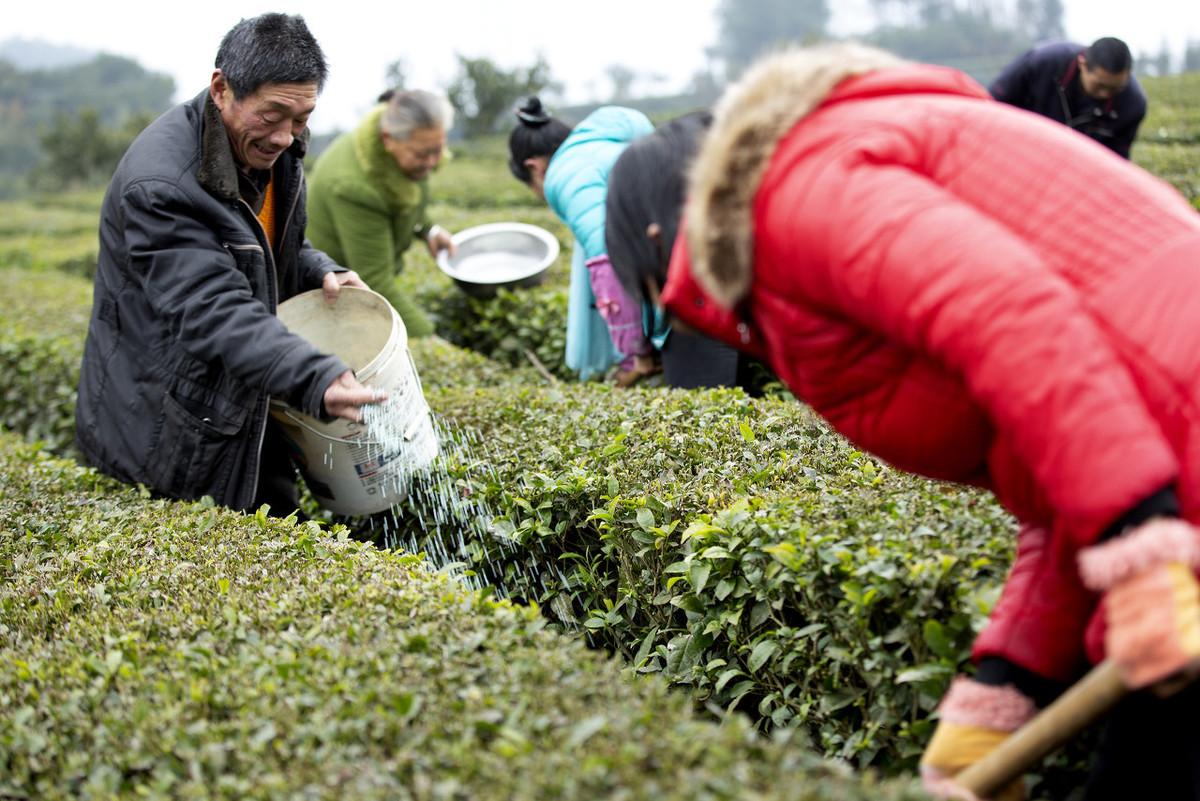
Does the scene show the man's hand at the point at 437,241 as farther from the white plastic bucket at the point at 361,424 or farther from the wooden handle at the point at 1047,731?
the wooden handle at the point at 1047,731

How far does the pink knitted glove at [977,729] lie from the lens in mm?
1915

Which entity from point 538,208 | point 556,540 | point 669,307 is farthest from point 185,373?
point 538,208

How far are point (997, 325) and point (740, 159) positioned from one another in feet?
1.58

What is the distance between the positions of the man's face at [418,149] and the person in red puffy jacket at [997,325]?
4.07 meters

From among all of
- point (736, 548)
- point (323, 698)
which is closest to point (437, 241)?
point (736, 548)

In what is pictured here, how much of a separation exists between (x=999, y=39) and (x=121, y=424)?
68.7 meters

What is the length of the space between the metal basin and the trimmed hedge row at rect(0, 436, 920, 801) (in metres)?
4.13

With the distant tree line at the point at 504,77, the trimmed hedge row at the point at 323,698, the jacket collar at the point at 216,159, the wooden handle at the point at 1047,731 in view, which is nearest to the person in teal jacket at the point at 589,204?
the jacket collar at the point at 216,159

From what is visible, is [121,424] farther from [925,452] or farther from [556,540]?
[925,452]

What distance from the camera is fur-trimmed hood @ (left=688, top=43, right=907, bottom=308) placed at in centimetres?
177

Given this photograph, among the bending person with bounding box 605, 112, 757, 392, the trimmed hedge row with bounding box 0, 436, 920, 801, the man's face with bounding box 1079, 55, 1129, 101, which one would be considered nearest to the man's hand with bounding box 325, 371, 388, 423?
the trimmed hedge row with bounding box 0, 436, 920, 801

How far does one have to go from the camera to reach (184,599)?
2.72m

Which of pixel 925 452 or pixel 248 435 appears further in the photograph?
pixel 248 435

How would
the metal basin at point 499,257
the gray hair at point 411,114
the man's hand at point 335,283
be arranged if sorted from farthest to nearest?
the metal basin at point 499,257, the gray hair at point 411,114, the man's hand at point 335,283
